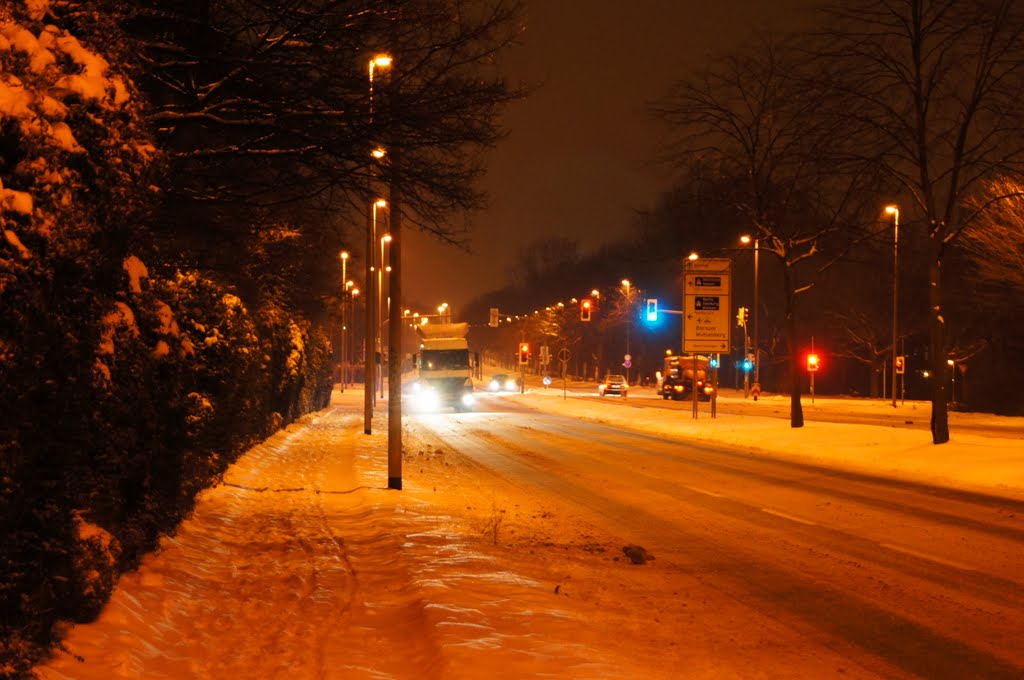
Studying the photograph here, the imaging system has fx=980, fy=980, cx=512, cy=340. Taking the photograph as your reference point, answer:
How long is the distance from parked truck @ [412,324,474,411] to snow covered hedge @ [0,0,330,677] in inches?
1648

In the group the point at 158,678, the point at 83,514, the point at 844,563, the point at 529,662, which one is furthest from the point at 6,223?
the point at 844,563

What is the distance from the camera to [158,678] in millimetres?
6145

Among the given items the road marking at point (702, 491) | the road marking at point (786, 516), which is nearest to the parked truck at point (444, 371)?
the road marking at point (702, 491)

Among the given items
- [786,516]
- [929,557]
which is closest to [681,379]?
[786,516]

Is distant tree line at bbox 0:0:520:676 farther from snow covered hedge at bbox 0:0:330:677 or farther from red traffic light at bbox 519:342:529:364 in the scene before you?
red traffic light at bbox 519:342:529:364

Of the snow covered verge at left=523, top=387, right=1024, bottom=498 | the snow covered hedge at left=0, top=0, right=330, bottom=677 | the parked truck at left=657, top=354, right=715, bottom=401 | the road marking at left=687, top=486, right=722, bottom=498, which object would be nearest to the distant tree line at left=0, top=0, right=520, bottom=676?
the snow covered hedge at left=0, top=0, right=330, bottom=677

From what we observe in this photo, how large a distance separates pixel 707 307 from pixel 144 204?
93.6 feet

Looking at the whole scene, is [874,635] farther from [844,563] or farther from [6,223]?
[6,223]

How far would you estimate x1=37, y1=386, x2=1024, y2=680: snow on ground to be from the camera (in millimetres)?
6555

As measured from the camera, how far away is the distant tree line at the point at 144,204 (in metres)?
5.50

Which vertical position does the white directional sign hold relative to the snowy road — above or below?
above

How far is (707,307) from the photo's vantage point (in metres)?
34.0

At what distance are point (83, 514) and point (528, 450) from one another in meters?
19.6

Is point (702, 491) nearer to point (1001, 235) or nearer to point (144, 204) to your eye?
point (144, 204)
